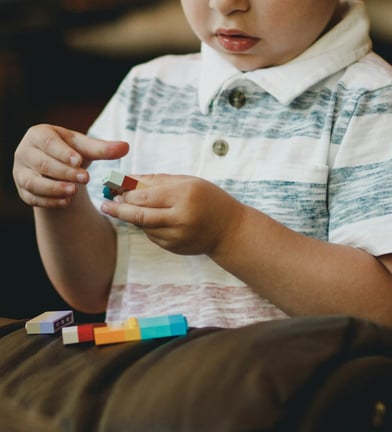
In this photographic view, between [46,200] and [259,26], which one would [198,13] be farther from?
[46,200]

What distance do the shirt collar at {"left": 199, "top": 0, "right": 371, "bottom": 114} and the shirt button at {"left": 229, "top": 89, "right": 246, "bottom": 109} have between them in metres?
0.01

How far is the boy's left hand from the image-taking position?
2.09 ft

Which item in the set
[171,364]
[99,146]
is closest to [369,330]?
[171,364]

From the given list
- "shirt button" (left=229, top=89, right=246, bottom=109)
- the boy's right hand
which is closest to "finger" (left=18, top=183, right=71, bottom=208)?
the boy's right hand

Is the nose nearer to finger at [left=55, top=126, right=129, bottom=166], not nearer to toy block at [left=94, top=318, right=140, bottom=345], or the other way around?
finger at [left=55, top=126, right=129, bottom=166]

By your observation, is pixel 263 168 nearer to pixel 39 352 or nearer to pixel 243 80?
pixel 243 80

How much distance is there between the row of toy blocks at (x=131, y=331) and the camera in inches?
19.7

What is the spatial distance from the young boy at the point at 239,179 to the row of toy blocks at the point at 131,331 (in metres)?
0.14

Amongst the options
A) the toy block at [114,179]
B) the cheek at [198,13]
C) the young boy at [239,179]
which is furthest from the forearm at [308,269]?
the cheek at [198,13]

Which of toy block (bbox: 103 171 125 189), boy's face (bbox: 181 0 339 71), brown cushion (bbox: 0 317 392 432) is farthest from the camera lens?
boy's face (bbox: 181 0 339 71)

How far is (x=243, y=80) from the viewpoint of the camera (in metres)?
0.81

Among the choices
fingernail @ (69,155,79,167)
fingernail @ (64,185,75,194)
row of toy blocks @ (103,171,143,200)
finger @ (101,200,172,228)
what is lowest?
finger @ (101,200,172,228)

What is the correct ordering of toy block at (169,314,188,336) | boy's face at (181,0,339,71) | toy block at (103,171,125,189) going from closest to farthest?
toy block at (169,314,188,336)
toy block at (103,171,125,189)
boy's face at (181,0,339,71)

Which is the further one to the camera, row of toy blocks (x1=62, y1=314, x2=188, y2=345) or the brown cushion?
row of toy blocks (x1=62, y1=314, x2=188, y2=345)
